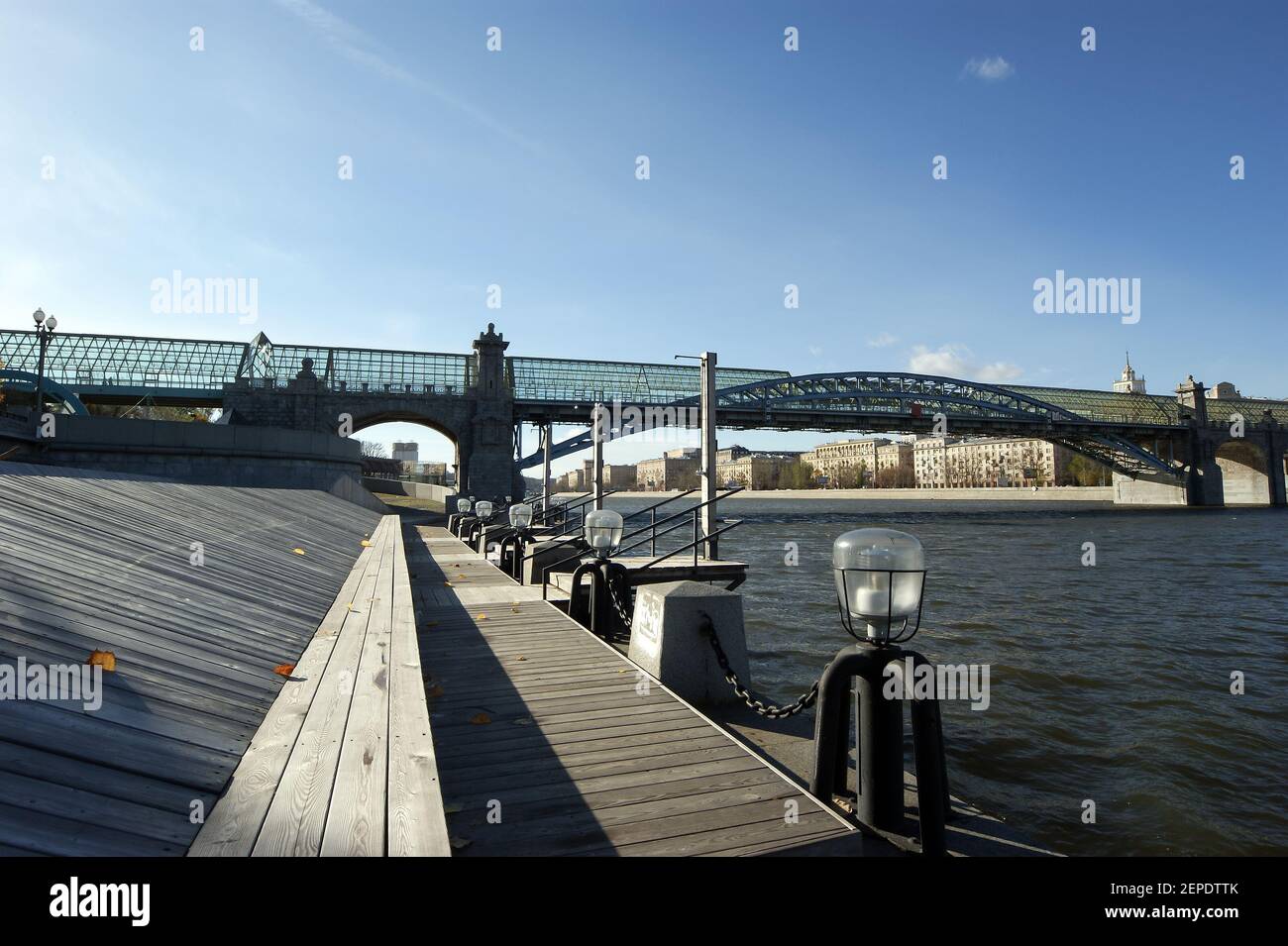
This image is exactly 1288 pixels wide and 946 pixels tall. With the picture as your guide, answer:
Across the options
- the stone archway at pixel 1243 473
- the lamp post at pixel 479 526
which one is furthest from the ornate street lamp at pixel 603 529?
the stone archway at pixel 1243 473

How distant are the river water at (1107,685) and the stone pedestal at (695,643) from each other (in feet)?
6.40

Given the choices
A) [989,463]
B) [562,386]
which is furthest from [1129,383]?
[562,386]

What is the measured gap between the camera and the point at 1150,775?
582 centimetres

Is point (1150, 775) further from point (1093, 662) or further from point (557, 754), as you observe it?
point (557, 754)

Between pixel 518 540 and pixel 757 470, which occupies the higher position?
pixel 757 470

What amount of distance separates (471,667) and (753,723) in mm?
2291

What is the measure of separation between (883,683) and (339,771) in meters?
2.38

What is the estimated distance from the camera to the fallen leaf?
9.46 ft

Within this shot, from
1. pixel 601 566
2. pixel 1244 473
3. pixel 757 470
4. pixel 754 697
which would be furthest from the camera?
pixel 757 470

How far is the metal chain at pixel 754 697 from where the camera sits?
4.00 meters

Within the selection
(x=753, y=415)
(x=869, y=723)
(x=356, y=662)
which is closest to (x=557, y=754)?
(x=356, y=662)

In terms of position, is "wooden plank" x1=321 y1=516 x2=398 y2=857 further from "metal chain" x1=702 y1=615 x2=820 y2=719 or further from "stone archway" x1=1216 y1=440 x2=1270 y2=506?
"stone archway" x1=1216 y1=440 x2=1270 y2=506

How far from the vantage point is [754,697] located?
5469mm

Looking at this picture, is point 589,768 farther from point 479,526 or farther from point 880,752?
point 479,526
